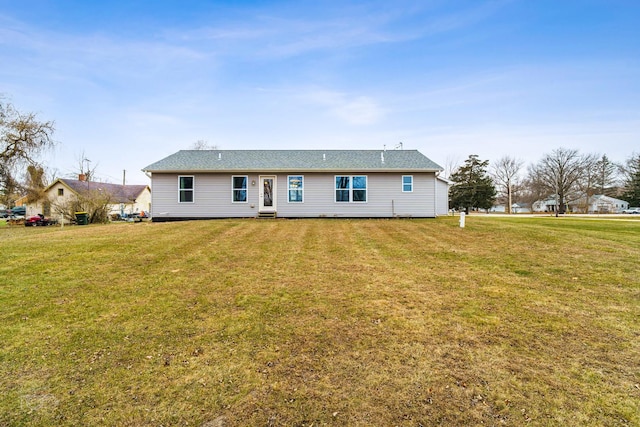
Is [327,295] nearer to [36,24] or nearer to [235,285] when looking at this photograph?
[235,285]

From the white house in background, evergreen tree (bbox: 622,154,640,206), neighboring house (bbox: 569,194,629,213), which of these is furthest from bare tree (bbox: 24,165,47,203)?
neighboring house (bbox: 569,194,629,213)

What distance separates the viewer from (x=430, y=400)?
248 centimetres

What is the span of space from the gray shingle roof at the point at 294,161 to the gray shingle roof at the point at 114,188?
89.1 feet

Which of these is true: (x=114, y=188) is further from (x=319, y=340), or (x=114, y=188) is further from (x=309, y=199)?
(x=319, y=340)

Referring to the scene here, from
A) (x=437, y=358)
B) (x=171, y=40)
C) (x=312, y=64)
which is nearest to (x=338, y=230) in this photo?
(x=437, y=358)

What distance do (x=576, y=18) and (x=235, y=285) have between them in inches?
736

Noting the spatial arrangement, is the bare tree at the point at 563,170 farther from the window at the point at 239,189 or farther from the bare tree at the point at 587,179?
the window at the point at 239,189

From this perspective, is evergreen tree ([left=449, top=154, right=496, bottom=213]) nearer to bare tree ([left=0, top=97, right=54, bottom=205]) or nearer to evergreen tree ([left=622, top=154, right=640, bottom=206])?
evergreen tree ([left=622, top=154, right=640, bottom=206])

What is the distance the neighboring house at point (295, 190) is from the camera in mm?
16203

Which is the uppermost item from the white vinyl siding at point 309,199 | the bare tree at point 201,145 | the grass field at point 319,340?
the bare tree at point 201,145

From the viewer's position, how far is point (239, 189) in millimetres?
16281

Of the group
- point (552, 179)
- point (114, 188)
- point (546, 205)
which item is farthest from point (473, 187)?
point (114, 188)

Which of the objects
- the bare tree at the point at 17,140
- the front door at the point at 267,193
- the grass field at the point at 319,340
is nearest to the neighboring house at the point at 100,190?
the bare tree at the point at 17,140

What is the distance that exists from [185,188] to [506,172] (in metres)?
56.9
